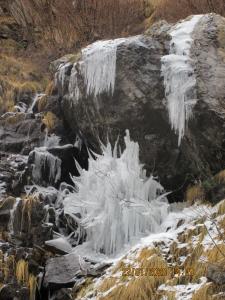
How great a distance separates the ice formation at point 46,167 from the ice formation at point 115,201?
76 cm

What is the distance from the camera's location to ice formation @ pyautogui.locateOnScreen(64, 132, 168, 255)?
8609 mm

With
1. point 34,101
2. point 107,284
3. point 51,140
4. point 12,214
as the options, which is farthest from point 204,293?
point 34,101

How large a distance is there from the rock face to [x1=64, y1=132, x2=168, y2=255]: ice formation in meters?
0.33

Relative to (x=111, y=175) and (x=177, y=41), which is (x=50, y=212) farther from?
(x=177, y=41)

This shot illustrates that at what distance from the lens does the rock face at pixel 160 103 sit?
8.76 m

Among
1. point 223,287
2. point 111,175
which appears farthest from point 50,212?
point 223,287

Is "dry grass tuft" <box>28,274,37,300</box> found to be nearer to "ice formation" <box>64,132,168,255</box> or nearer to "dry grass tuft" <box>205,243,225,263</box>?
"ice formation" <box>64,132,168,255</box>

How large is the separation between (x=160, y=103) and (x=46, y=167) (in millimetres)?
2667

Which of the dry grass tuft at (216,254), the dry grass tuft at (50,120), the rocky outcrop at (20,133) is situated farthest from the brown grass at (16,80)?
the dry grass tuft at (216,254)

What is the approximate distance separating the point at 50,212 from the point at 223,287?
400 cm

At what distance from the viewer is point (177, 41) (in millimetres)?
9391

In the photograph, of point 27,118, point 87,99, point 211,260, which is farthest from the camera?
point 27,118

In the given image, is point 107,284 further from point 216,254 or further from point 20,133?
point 20,133
